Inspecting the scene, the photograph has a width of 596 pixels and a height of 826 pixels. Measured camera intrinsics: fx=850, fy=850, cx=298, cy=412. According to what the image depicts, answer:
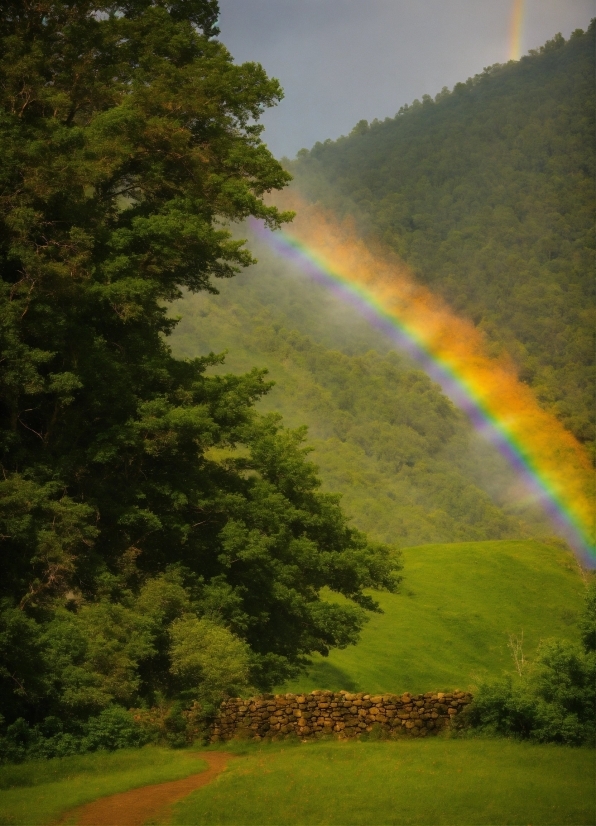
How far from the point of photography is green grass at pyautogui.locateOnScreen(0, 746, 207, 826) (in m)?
18.6

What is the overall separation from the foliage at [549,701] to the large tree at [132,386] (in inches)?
420

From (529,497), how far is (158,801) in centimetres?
17188

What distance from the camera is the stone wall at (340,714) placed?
2281 centimetres

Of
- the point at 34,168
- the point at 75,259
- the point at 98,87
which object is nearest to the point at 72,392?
the point at 75,259

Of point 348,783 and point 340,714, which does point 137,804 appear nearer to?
point 348,783

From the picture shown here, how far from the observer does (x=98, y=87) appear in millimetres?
34281

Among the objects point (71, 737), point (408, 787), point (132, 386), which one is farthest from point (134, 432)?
point (408, 787)

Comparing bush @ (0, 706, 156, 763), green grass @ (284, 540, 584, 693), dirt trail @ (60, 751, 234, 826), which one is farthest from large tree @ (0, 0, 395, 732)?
green grass @ (284, 540, 584, 693)

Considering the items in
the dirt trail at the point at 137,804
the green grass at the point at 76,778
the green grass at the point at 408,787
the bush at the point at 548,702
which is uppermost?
the bush at the point at 548,702

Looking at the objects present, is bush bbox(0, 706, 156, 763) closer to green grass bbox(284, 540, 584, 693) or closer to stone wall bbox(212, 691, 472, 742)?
stone wall bbox(212, 691, 472, 742)

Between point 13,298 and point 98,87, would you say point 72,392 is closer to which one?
point 13,298

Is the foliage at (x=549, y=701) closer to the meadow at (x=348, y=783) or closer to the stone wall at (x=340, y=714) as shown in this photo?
the meadow at (x=348, y=783)

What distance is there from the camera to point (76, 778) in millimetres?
21812

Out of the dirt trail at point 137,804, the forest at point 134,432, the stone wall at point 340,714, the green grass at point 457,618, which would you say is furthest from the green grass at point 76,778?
the green grass at point 457,618
